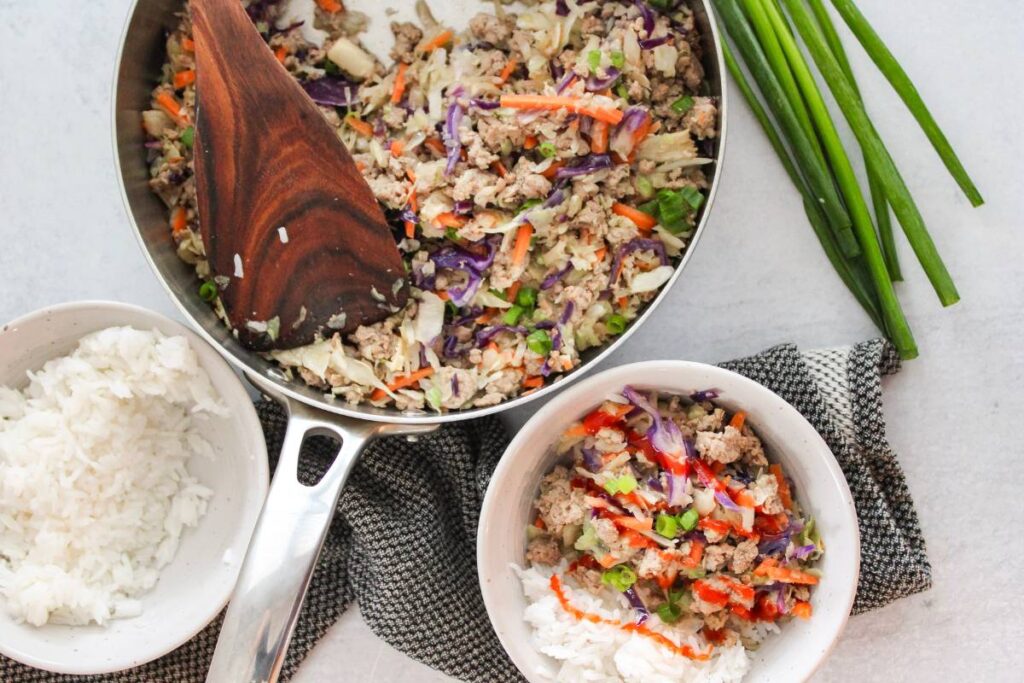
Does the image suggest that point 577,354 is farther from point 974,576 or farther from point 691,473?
point 974,576

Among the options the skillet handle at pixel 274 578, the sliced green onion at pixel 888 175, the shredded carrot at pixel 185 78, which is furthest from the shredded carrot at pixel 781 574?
the shredded carrot at pixel 185 78

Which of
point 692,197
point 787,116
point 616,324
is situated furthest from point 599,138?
point 787,116

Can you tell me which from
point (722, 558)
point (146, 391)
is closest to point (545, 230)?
point (722, 558)

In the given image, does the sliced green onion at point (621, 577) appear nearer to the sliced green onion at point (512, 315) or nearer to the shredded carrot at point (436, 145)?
the sliced green onion at point (512, 315)

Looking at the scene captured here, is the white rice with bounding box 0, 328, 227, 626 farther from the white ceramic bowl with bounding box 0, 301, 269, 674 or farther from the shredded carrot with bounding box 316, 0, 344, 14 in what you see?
the shredded carrot with bounding box 316, 0, 344, 14

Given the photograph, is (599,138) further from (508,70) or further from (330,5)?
(330,5)

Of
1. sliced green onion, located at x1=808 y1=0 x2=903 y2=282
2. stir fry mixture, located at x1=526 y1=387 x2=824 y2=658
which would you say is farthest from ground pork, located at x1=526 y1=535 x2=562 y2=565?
sliced green onion, located at x1=808 y1=0 x2=903 y2=282

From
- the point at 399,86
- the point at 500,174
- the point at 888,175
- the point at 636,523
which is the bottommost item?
A: the point at 636,523

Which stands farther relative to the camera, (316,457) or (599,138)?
(316,457)
